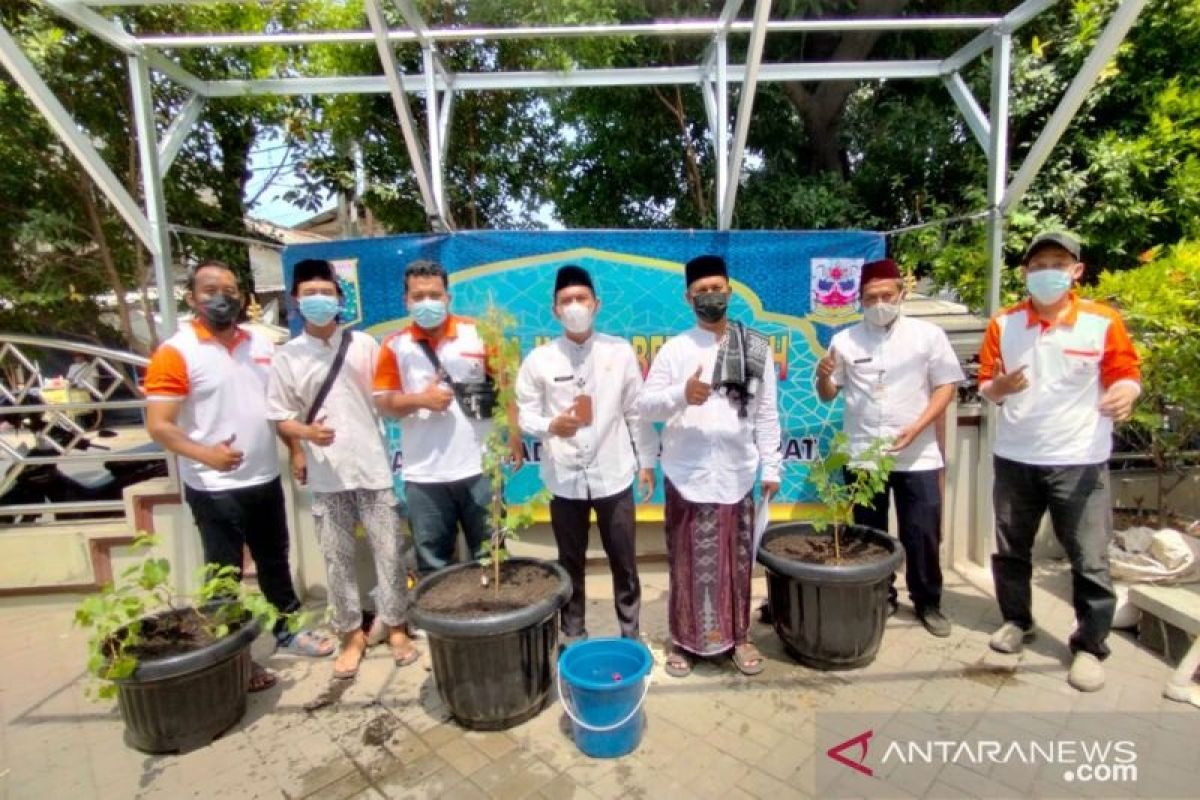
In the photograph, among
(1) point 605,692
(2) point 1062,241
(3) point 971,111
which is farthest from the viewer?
(3) point 971,111

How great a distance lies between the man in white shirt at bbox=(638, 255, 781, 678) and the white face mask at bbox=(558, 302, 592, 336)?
37 centimetres

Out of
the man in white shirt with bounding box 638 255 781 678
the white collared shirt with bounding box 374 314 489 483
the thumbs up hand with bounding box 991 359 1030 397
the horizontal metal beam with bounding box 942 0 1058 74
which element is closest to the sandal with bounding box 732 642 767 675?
the man in white shirt with bounding box 638 255 781 678

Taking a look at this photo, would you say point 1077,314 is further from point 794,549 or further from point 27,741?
point 27,741

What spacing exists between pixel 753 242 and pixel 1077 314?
169cm

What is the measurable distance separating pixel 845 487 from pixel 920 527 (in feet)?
1.75

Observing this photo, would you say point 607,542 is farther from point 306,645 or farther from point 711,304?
point 306,645

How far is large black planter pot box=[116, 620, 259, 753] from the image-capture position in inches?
98.4

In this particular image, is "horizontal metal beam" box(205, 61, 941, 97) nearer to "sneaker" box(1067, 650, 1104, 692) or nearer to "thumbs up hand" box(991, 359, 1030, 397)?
"thumbs up hand" box(991, 359, 1030, 397)

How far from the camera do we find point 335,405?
2.97 m

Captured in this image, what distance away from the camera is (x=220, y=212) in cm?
679

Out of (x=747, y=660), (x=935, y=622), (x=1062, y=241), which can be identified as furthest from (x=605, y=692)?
(x=1062, y=241)

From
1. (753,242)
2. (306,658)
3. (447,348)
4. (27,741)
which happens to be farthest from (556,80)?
(27,741)

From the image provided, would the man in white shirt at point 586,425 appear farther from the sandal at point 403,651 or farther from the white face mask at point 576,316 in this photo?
the sandal at point 403,651

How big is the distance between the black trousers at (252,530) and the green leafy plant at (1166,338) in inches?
191
